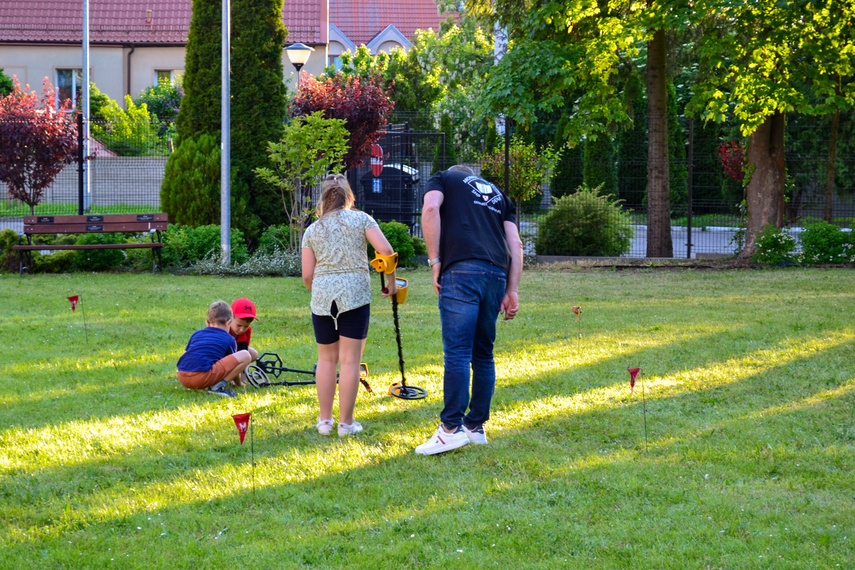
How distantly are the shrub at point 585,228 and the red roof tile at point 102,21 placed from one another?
21949 millimetres

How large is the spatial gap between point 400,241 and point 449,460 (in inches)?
423

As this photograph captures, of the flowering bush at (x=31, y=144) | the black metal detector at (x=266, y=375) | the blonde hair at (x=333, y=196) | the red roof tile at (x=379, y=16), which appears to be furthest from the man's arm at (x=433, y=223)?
the red roof tile at (x=379, y=16)

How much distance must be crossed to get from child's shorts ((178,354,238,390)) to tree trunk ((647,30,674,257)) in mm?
12949

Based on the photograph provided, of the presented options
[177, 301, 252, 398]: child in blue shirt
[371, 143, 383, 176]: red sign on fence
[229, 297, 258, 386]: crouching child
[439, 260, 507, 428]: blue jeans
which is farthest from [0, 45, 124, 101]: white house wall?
[439, 260, 507, 428]: blue jeans

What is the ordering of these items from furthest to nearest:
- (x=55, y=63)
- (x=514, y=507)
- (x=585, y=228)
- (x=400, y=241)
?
(x=55, y=63) → (x=585, y=228) → (x=400, y=241) → (x=514, y=507)

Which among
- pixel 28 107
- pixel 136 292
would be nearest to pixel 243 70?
pixel 28 107

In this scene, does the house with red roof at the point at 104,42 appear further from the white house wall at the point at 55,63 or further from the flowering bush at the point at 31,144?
the flowering bush at the point at 31,144

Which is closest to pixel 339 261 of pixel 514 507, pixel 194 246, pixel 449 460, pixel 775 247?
pixel 449 460

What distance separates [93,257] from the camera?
1531 centimetres

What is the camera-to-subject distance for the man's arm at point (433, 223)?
5152 millimetres

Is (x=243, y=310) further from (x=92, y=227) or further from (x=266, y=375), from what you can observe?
(x=92, y=227)

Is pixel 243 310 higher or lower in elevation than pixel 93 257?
lower

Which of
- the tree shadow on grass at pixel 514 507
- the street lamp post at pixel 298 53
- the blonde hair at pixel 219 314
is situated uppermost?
the street lamp post at pixel 298 53

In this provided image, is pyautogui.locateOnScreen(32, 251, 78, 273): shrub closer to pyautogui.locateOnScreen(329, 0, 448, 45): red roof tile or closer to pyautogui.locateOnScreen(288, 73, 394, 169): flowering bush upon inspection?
pyautogui.locateOnScreen(288, 73, 394, 169): flowering bush
